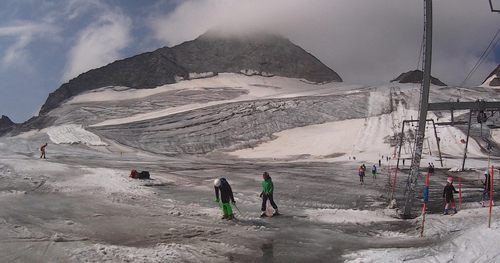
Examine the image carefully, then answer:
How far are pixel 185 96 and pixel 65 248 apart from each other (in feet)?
289

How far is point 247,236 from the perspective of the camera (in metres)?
14.8

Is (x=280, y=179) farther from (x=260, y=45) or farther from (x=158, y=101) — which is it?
(x=260, y=45)

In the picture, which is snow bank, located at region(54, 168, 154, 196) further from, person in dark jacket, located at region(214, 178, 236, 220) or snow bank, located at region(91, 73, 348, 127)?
snow bank, located at region(91, 73, 348, 127)

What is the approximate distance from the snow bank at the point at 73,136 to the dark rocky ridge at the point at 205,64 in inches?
1922

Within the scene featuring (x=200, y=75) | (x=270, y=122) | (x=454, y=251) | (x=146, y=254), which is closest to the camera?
(x=454, y=251)

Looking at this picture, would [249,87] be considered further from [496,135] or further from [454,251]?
[454,251]

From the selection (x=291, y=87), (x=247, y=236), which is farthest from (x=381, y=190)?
(x=291, y=87)

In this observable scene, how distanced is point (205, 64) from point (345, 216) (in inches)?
4431

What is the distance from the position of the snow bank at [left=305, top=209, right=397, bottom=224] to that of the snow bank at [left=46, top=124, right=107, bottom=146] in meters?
44.8

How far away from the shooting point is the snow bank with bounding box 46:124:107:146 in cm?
5938

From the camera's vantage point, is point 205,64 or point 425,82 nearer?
point 425,82

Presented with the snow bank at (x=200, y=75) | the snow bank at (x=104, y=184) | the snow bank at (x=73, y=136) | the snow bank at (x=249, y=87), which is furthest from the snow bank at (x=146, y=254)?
the snow bank at (x=200, y=75)

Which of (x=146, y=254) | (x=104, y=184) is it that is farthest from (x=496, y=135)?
(x=146, y=254)

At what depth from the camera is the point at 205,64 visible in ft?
420
